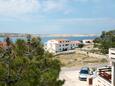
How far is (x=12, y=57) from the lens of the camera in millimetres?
13820

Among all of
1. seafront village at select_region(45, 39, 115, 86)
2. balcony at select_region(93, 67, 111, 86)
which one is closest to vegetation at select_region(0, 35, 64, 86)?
seafront village at select_region(45, 39, 115, 86)

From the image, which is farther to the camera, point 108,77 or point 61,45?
point 61,45

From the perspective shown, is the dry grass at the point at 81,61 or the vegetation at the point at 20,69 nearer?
the vegetation at the point at 20,69

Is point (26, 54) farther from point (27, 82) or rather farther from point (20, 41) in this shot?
point (27, 82)

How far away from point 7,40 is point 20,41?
234cm

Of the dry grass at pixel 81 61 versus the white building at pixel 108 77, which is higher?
the white building at pixel 108 77

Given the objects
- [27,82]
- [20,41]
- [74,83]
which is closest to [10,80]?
[27,82]

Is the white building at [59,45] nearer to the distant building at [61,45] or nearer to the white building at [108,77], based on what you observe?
the distant building at [61,45]

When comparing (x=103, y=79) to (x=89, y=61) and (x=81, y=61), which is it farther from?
(x=81, y=61)

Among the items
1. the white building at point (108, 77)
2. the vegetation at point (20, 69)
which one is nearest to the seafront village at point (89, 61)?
the white building at point (108, 77)

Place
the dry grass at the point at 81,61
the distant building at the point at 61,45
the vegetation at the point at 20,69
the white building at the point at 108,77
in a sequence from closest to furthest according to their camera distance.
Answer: the vegetation at the point at 20,69 → the white building at the point at 108,77 → the dry grass at the point at 81,61 → the distant building at the point at 61,45

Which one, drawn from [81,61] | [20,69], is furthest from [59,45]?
[20,69]

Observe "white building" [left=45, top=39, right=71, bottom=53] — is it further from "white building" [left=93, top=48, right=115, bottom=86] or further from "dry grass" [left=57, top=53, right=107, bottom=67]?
"white building" [left=93, top=48, right=115, bottom=86]

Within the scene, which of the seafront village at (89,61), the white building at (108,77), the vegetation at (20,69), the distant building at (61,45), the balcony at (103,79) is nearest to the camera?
the vegetation at (20,69)
